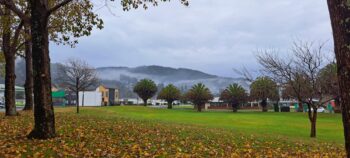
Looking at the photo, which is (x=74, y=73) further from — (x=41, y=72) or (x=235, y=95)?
(x=41, y=72)

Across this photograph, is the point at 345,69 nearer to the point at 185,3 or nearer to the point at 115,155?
the point at 115,155

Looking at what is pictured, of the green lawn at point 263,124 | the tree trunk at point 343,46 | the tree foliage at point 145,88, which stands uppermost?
the tree foliage at point 145,88

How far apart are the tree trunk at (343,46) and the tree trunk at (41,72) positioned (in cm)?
964

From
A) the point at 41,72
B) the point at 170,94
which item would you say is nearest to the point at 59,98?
the point at 170,94

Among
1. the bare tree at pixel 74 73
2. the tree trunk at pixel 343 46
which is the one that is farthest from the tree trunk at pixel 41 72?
the bare tree at pixel 74 73

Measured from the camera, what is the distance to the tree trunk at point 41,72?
1266 cm

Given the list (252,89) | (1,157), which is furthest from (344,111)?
(252,89)

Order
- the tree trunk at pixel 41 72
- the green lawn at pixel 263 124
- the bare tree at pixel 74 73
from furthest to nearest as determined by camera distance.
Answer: the bare tree at pixel 74 73, the green lawn at pixel 263 124, the tree trunk at pixel 41 72

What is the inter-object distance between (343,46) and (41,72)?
32.1ft

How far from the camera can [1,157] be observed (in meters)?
9.57

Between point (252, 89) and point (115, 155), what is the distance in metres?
70.9

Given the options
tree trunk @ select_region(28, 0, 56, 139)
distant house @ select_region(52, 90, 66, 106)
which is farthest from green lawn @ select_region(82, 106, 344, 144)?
distant house @ select_region(52, 90, 66, 106)

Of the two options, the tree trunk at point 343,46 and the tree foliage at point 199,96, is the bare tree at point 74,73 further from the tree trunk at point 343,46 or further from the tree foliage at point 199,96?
the tree trunk at point 343,46

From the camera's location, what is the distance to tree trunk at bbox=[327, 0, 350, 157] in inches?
197
